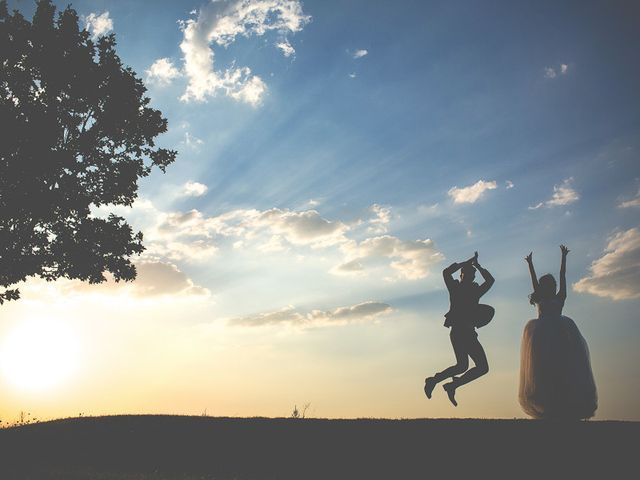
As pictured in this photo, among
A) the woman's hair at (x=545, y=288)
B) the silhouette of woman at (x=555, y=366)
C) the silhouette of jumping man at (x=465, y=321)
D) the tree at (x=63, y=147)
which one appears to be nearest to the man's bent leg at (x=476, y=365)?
the silhouette of jumping man at (x=465, y=321)

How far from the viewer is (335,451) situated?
9812 millimetres

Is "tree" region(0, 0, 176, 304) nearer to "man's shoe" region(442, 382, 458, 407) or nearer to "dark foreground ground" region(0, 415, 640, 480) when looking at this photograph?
"dark foreground ground" region(0, 415, 640, 480)

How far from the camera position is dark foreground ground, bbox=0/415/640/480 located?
843cm

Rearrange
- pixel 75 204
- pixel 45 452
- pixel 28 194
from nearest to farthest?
pixel 45 452 < pixel 28 194 < pixel 75 204

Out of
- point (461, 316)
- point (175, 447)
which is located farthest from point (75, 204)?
point (461, 316)

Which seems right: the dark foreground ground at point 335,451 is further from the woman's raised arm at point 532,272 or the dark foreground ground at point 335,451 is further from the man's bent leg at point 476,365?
the woman's raised arm at point 532,272

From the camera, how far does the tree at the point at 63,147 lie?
17141 millimetres

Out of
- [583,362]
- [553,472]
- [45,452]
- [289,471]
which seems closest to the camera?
[553,472]

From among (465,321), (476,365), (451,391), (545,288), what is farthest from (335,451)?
(545,288)

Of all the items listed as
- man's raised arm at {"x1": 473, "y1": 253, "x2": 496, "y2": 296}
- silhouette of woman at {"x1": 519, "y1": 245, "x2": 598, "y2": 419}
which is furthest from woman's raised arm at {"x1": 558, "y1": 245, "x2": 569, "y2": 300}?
man's raised arm at {"x1": 473, "y1": 253, "x2": 496, "y2": 296}

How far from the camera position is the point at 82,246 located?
18703 millimetres

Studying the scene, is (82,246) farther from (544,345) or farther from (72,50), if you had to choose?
(544,345)

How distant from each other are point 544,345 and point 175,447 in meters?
9.22

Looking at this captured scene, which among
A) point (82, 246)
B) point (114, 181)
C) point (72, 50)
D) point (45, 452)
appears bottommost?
point (45, 452)
